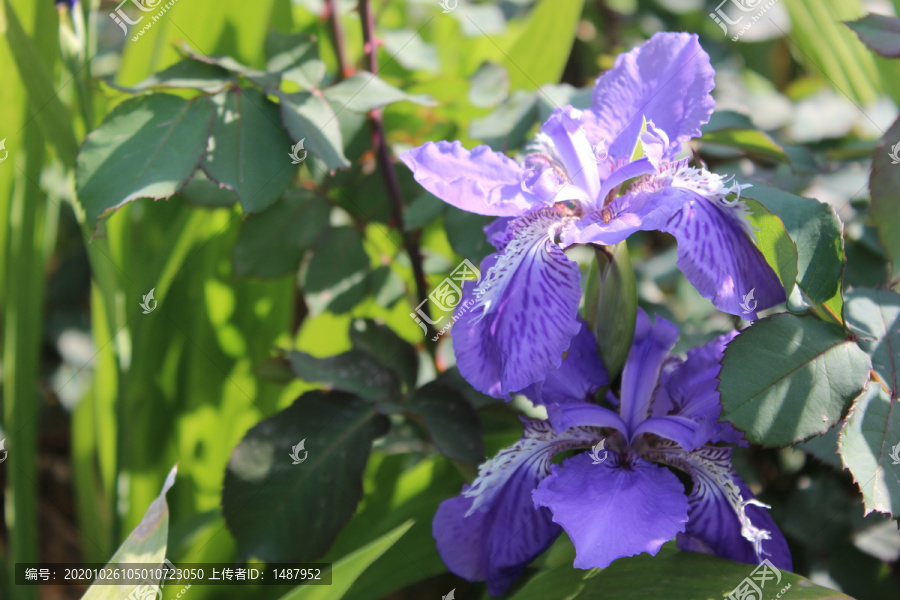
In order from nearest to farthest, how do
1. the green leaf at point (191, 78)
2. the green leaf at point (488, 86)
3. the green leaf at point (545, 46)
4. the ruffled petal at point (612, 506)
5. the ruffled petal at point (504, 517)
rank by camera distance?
the ruffled petal at point (612, 506)
the ruffled petal at point (504, 517)
the green leaf at point (191, 78)
the green leaf at point (488, 86)
the green leaf at point (545, 46)

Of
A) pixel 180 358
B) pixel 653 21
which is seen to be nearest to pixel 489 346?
pixel 180 358

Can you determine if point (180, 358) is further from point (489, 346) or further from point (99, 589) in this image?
point (489, 346)

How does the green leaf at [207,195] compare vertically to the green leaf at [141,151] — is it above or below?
below

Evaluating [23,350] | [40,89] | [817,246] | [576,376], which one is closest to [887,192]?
[817,246]

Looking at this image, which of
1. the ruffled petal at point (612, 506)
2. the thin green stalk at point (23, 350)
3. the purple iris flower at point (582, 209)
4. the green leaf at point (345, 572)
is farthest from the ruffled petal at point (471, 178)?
the thin green stalk at point (23, 350)

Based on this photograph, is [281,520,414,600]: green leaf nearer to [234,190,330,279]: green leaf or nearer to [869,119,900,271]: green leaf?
[234,190,330,279]: green leaf

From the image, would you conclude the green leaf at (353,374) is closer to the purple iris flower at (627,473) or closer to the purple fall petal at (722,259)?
the purple iris flower at (627,473)

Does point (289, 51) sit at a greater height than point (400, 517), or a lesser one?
greater

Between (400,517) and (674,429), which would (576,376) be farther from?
(400,517)
